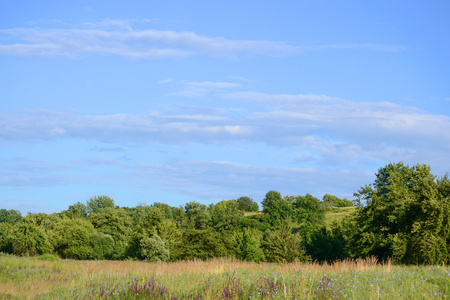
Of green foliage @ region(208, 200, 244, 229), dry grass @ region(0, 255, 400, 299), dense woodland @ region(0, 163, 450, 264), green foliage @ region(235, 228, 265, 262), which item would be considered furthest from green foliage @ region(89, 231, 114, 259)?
dry grass @ region(0, 255, 400, 299)

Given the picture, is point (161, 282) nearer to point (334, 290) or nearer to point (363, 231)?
point (334, 290)

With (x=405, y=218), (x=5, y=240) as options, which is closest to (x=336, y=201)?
(x=5, y=240)

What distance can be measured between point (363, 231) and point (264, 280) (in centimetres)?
3252

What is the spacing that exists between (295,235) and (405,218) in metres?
16.8

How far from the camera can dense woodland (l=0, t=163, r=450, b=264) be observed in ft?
111

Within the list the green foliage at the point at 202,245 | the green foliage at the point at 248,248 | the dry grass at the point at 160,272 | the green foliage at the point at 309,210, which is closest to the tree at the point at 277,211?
the green foliage at the point at 309,210

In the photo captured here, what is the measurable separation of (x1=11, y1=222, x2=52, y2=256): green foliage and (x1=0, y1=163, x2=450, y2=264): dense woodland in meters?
0.14

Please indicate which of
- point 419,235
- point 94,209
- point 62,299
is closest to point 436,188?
point 419,235

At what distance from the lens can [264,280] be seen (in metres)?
11.9

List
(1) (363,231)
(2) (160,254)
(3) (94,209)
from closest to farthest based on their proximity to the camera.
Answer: (1) (363,231)
(2) (160,254)
(3) (94,209)

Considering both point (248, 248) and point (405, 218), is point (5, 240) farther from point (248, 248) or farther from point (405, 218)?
point (405, 218)

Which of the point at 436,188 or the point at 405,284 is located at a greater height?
the point at 436,188

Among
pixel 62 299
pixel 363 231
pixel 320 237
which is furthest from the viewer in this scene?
pixel 320 237

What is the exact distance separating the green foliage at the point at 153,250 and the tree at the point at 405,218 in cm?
2352
